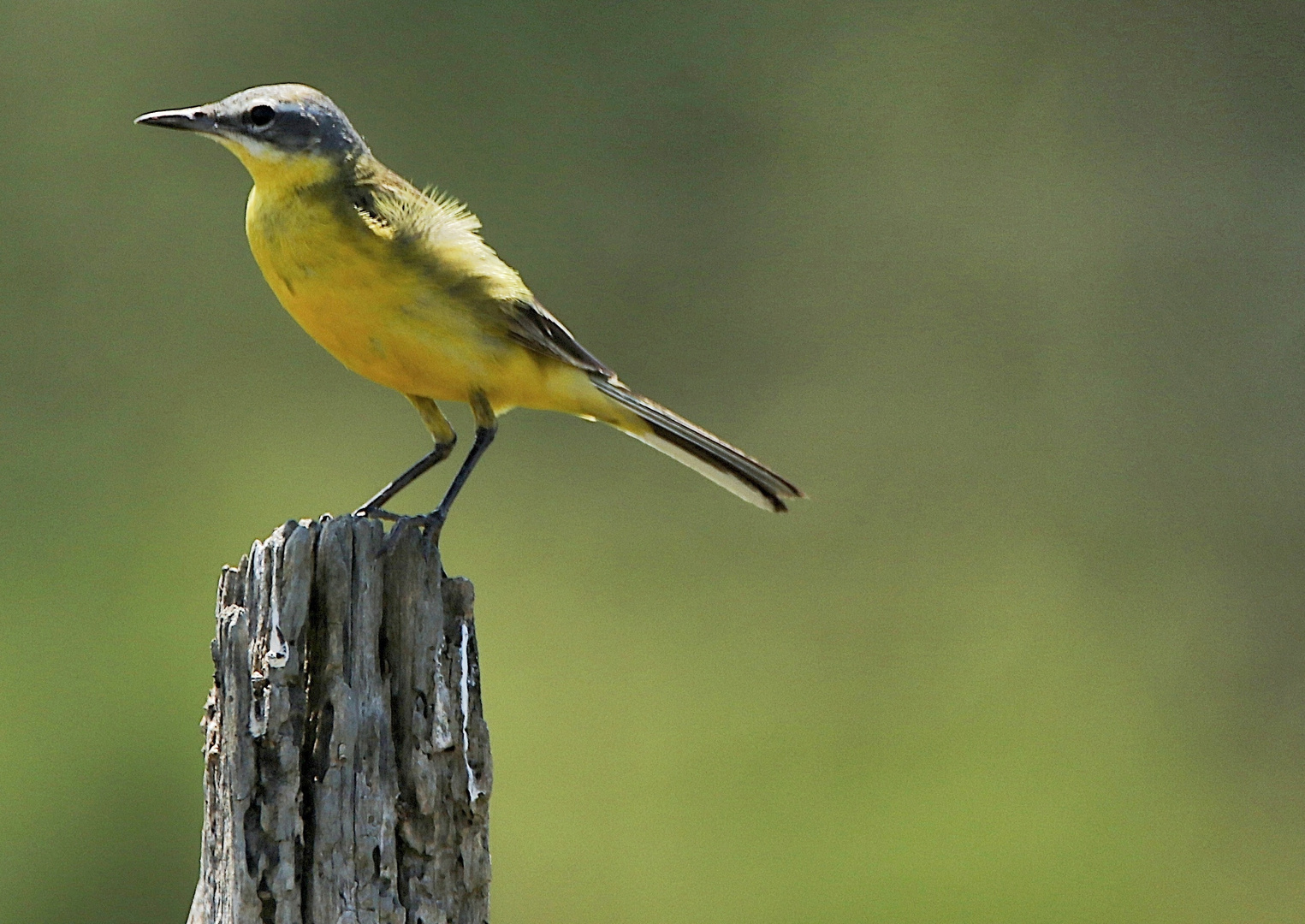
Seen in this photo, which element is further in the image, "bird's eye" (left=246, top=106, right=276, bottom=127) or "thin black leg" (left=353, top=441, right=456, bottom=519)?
"bird's eye" (left=246, top=106, right=276, bottom=127)

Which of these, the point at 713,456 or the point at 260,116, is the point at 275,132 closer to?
the point at 260,116

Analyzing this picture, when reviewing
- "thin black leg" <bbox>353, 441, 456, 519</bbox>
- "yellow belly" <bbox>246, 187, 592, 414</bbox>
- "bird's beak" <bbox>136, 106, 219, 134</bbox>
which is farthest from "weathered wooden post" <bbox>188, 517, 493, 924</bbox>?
"bird's beak" <bbox>136, 106, 219, 134</bbox>

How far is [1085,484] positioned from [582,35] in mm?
4724

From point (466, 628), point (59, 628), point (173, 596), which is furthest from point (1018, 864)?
point (466, 628)

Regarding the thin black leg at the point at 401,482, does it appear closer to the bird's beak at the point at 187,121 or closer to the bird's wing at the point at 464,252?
the bird's wing at the point at 464,252

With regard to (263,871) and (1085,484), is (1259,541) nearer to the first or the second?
(1085,484)

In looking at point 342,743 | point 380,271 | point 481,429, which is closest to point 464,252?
point 380,271

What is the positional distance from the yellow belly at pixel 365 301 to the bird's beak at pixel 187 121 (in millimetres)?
203

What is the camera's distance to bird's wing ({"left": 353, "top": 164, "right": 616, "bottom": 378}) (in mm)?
3762

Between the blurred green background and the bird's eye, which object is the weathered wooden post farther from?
the blurred green background

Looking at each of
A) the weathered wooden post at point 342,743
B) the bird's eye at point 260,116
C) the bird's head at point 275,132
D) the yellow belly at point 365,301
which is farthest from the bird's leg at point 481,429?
the weathered wooden post at point 342,743

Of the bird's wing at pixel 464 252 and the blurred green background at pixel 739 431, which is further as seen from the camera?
the blurred green background at pixel 739 431

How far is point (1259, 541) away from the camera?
10070 mm

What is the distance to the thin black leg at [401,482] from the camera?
3436mm
